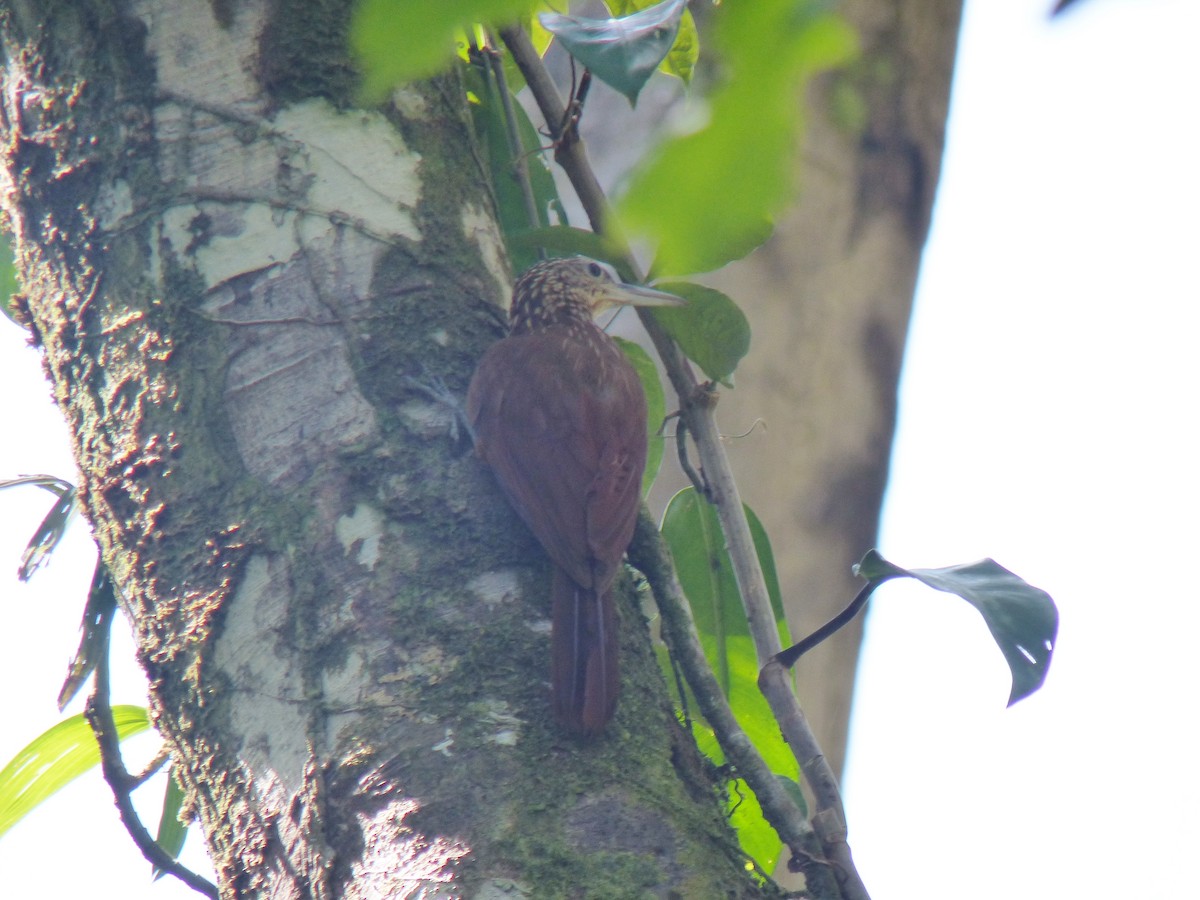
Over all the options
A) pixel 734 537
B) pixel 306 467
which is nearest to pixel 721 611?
pixel 734 537

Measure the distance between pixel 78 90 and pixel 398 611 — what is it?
3.67 feet

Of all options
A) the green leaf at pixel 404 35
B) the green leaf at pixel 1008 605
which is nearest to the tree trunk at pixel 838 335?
the green leaf at pixel 1008 605

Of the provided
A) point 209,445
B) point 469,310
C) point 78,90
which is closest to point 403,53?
point 209,445

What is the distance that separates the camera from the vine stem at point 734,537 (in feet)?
5.82

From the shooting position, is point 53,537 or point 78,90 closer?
point 78,90

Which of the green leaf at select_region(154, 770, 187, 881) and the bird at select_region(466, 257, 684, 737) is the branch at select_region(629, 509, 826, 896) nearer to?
the bird at select_region(466, 257, 684, 737)

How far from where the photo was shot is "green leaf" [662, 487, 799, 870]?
238 cm

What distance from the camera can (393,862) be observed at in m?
1.43

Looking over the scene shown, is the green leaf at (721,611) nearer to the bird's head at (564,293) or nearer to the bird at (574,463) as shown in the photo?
the bird at (574,463)

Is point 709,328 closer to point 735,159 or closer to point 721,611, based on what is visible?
point 721,611

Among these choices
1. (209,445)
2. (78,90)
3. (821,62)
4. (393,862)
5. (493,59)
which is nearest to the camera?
(821,62)

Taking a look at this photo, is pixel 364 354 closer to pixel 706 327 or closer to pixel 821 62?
pixel 706 327

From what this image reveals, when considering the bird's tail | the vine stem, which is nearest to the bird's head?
the vine stem

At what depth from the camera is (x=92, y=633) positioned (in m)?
2.22
